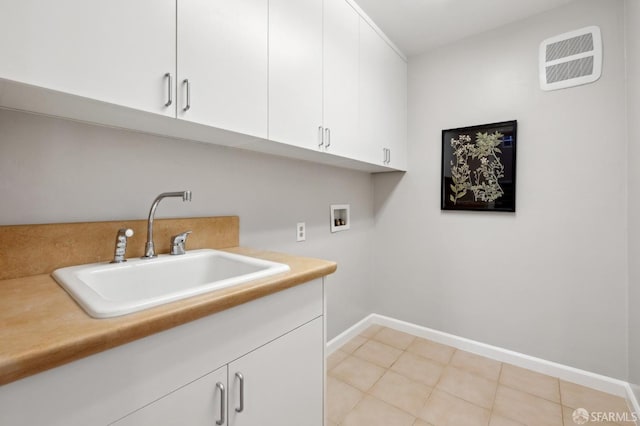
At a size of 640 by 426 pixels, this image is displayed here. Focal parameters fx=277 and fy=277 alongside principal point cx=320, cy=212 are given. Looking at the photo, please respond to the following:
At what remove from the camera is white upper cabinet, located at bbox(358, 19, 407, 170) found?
182 centimetres

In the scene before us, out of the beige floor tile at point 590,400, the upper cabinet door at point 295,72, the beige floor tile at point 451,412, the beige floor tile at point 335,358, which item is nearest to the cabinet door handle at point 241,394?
the upper cabinet door at point 295,72

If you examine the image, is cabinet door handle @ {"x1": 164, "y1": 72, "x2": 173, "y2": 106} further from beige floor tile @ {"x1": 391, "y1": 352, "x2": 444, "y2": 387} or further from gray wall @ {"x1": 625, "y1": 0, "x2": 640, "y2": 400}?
gray wall @ {"x1": 625, "y1": 0, "x2": 640, "y2": 400}

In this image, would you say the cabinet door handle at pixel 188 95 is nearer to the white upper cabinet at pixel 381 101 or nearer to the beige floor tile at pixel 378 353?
the white upper cabinet at pixel 381 101

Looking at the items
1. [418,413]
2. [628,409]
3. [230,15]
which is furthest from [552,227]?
[230,15]

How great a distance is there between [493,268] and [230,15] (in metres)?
2.24

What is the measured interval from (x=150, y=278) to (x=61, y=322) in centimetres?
50

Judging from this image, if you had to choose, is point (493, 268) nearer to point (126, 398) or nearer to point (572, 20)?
point (572, 20)

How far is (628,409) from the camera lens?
1545mm

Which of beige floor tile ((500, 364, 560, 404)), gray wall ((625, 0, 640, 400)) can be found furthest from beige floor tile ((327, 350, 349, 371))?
gray wall ((625, 0, 640, 400))

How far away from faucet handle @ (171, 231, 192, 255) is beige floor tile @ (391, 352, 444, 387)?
1.62 m

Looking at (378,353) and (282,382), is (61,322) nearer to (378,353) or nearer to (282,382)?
(282,382)

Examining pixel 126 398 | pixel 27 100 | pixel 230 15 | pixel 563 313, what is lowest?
pixel 563 313

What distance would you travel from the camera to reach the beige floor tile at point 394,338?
2260 millimetres

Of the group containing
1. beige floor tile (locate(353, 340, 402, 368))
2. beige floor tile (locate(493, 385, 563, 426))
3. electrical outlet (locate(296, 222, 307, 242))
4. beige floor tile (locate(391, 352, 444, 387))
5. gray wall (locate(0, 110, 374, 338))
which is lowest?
beige floor tile (locate(493, 385, 563, 426))
